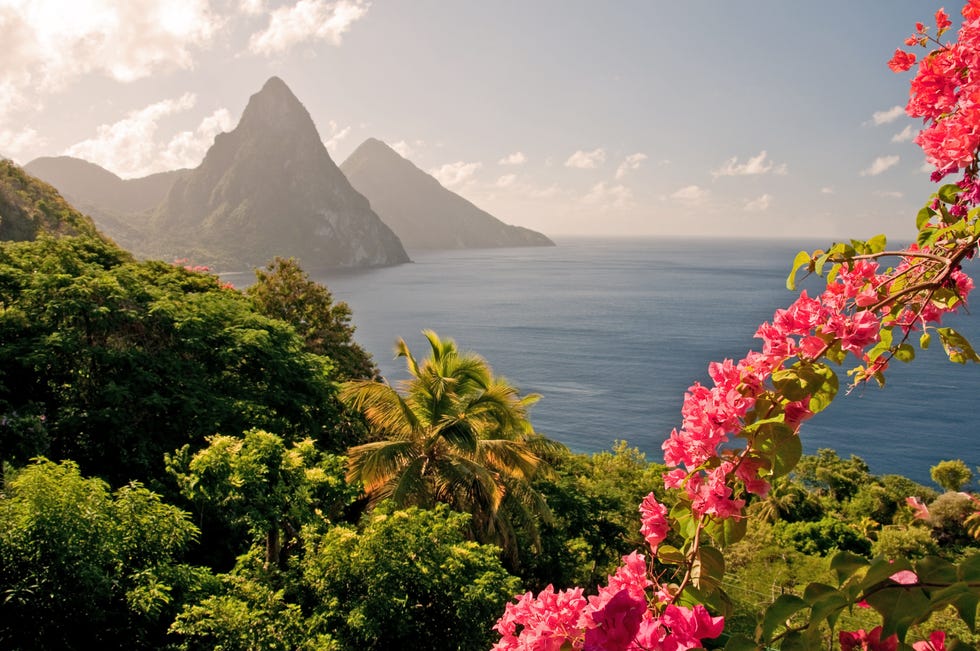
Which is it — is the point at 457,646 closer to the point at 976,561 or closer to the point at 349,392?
the point at 349,392

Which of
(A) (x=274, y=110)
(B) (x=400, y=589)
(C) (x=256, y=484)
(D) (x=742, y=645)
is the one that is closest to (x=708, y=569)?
(D) (x=742, y=645)

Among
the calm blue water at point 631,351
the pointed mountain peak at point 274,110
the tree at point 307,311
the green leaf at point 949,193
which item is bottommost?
the calm blue water at point 631,351

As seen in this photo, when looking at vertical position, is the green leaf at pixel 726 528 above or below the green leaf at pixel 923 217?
below

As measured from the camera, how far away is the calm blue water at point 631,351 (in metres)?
35.6

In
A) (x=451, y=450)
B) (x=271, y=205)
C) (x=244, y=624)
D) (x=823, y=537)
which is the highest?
(x=271, y=205)

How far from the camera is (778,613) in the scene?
798mm

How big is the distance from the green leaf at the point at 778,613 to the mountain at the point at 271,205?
133764 mm

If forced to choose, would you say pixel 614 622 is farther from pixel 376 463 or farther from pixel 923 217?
pixel 376 463

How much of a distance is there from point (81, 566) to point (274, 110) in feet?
664

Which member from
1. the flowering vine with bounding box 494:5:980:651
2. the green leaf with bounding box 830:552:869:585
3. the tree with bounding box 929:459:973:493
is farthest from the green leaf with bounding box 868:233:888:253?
the tree with bounding box 929:459:973:493

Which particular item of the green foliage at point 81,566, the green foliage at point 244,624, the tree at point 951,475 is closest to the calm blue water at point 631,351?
the tree at point 951,475

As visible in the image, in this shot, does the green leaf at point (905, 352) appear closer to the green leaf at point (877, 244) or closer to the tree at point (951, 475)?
the green leaf at point (877, 244)

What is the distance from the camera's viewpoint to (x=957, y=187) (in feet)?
4.90

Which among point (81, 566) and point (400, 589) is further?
point (400, 589)
